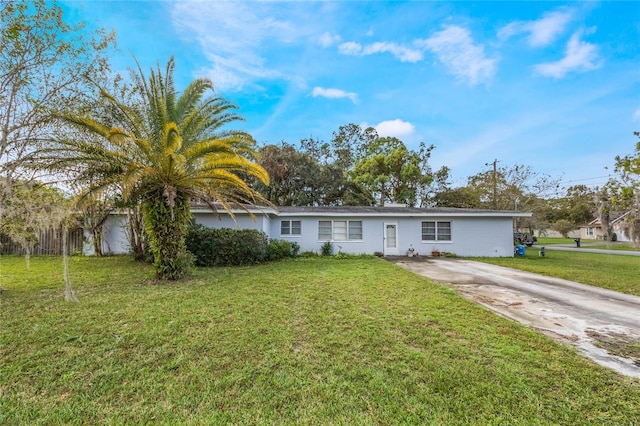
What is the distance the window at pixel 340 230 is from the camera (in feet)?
50.4

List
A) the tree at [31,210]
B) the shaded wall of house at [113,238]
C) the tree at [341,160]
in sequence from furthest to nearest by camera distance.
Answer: the tree at [341,160] → the shaded wall of house at [113,238] → the tree at [31,210]

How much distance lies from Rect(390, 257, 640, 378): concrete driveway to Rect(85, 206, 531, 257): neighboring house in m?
6.20

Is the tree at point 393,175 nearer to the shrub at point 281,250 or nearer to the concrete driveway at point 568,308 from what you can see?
the shrub at point 281,250

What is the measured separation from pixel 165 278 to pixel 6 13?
6.76 metres

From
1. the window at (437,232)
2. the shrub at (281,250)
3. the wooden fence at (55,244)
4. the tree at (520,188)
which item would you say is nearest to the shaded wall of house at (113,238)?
the wooden fence at (55,244)

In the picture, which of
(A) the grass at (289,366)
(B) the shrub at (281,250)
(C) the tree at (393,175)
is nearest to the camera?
(A) the grass at (289,366)

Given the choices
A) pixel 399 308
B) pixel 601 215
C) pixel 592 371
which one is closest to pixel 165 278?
pixel 399 308

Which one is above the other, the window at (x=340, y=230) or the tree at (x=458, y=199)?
the tree at (x=458, y=199)

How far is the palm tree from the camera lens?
22.6ft

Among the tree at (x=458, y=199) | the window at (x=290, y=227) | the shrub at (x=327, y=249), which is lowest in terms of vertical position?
the shrub at (x=327, y=249)

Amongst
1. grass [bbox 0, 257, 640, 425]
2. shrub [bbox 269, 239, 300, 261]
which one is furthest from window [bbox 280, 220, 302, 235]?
grass [bbox 0, 257, 640, 425]

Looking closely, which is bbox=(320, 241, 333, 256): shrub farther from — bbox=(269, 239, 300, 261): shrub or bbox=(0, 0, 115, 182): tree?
bbox=(0, 0, 115, 182): tree

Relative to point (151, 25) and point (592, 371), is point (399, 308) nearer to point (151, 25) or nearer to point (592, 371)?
point (592, 371)

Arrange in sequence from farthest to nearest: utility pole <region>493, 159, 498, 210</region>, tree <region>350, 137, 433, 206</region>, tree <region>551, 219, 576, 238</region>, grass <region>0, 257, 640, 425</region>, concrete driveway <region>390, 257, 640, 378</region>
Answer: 1. tree <region>551, 219, 576, 238</region>
2. utility pole <region>493, 159, 498, 210</region>
3. tree <region>350, 137, 433, 206</region>
4. concrete driveway <region>390, 257, 640, 378</region>
5. grass <region>0, 257, 640, 425</region>
